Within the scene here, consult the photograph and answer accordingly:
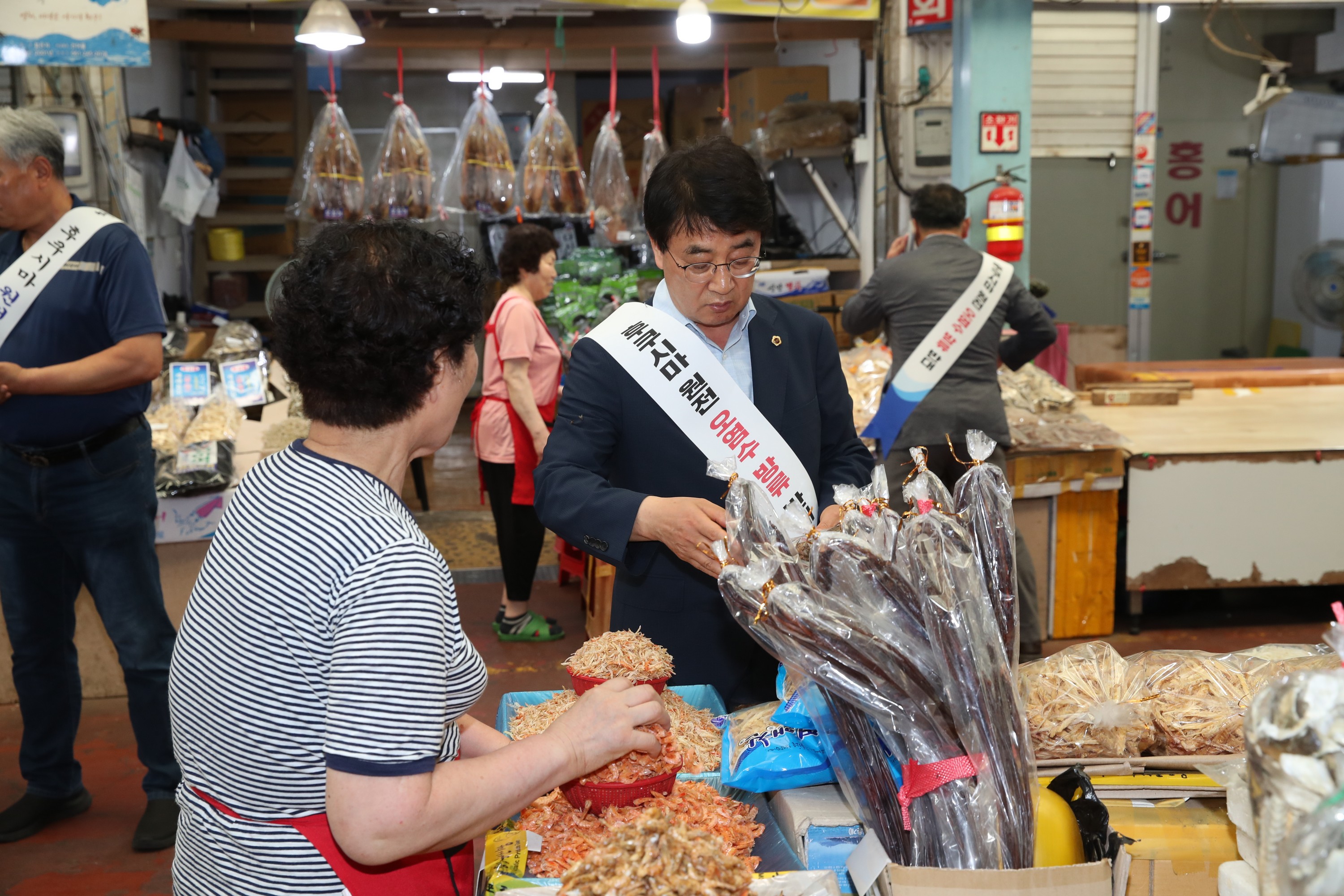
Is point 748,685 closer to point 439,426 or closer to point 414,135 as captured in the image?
point 439,426

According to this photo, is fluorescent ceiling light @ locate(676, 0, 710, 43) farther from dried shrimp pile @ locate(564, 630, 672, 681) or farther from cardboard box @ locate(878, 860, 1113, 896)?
cardboard box @ locate(878, 860, 1113, 896)

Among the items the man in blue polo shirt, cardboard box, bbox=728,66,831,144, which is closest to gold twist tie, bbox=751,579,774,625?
the man in blue polo shirt

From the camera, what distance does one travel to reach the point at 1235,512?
447 centimetres

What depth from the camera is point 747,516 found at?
1.37 metres

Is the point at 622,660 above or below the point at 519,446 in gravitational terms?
above

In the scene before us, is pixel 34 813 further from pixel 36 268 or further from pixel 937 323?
pixel 937 323

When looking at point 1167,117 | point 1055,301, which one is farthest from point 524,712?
point 1167,117

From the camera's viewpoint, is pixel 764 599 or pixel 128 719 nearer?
pixel 764 599

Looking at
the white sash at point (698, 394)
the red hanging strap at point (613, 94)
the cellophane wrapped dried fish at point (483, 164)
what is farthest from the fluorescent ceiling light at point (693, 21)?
the white sash at point (698, 394)

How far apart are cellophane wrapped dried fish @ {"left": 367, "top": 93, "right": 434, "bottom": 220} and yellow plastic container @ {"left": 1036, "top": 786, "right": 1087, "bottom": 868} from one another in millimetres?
5409

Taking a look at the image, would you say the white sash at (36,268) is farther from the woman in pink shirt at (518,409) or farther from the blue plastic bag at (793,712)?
the blue plastic bag at (793,712)

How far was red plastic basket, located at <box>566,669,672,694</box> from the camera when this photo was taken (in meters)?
1.52

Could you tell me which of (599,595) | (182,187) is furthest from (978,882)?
(182,187)

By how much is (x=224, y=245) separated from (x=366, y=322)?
8.15 m
